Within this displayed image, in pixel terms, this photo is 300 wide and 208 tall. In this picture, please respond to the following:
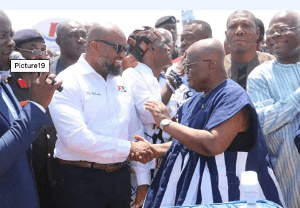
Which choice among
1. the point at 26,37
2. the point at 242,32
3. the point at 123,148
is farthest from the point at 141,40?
the point at 123,148

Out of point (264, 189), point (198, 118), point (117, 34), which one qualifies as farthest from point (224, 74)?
point (117, 34)

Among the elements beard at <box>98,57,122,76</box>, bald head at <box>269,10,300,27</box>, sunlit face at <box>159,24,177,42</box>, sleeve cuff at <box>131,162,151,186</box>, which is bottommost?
sleeve cuff at <box>131,162,151,186</box>

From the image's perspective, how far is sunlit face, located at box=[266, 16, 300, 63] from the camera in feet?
13.2

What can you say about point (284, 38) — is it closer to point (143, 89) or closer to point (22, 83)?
point (143, 89)

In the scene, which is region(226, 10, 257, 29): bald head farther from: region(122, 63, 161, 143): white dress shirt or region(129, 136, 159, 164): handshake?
region(129, 136, 159, 164): handshake

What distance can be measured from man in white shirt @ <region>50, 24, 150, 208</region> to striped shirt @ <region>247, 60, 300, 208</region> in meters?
0.93

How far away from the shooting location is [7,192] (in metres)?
2.87

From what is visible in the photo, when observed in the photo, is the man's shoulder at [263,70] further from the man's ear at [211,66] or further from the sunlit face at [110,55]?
the sunlit face at [110,55]

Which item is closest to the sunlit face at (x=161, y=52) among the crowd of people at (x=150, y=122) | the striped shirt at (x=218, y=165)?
the crowd of people at (x=150, y=122)

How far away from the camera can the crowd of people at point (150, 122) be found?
3033 millimetres

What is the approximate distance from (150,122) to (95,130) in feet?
2.42

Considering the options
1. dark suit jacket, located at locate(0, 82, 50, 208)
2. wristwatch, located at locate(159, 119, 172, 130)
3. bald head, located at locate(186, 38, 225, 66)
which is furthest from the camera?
bald head, located at locate(186, 38, 225, 66)

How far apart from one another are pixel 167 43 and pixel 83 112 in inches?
58.6

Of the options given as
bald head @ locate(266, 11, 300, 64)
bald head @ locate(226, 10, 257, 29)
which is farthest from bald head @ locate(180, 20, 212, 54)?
bald head @ locate(266, 11, 300, 64)
